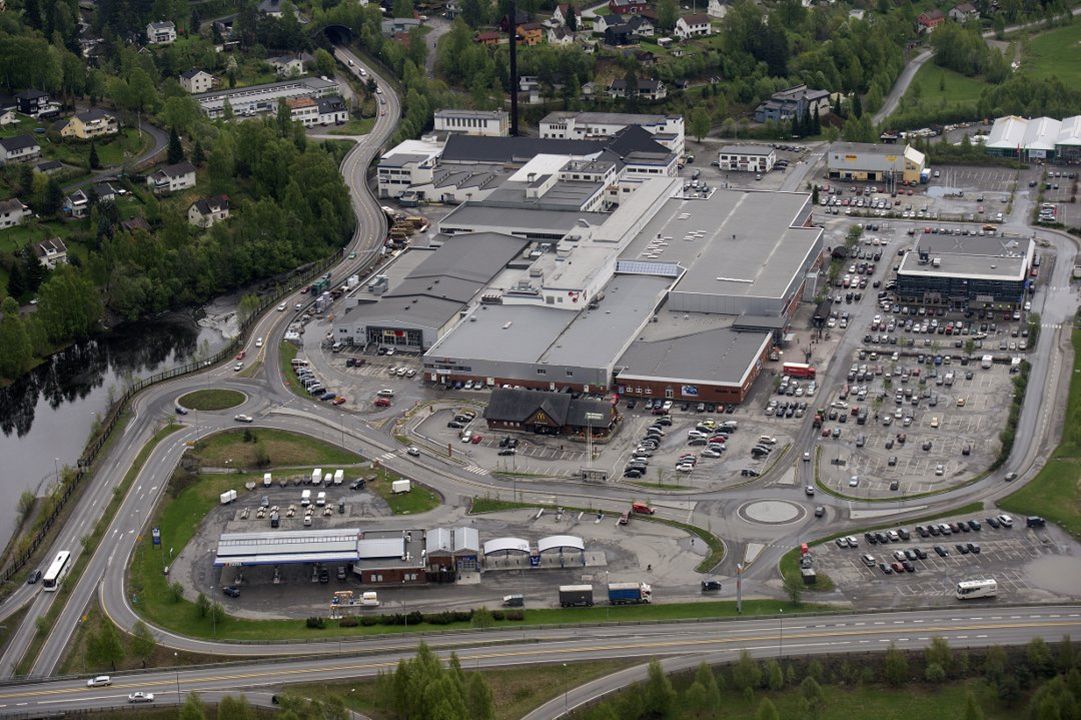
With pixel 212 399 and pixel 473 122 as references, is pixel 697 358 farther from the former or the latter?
pixel 473 122

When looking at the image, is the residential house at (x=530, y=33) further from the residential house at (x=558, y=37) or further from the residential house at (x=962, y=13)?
the residential house at (x=962, y=13)

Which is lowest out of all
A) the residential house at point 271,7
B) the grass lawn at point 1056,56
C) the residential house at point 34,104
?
the grass lawn at point 1056,56

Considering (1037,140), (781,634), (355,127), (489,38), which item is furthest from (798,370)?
(489,38)

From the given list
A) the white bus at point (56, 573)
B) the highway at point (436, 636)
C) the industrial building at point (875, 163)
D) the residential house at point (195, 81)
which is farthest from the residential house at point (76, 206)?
the industrial building at point (875, 163)

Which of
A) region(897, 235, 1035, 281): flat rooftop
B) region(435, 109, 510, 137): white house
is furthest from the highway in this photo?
region(435, 109, 510, 137): white house

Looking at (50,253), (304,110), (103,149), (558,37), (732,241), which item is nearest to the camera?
(50,253)

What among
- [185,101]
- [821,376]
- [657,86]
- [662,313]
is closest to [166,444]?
[662,313]

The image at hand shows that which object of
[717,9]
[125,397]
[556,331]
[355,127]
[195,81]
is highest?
[717,9]
